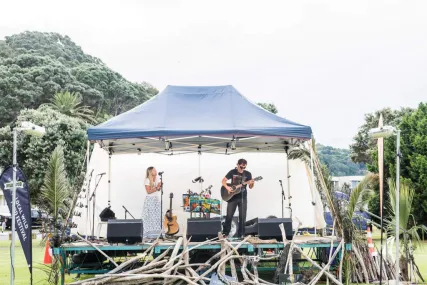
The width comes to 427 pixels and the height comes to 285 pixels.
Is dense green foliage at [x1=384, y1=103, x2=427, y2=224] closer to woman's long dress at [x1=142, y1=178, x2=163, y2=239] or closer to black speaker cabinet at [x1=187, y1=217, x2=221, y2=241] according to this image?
woman's long dress at [x1=142, y1=178, x2=163, y2=239]

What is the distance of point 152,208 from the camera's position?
1102 centimetres

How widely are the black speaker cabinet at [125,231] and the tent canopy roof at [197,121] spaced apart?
1.42m

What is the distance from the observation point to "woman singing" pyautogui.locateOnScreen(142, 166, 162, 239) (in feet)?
35.8

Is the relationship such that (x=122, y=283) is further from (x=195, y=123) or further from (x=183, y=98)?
(x=183, y=98)

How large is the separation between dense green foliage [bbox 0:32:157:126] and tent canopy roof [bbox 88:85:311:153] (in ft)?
80.7

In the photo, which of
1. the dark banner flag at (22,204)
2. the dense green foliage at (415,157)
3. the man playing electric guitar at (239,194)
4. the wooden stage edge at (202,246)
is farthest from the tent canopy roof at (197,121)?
the dense green foliage at (415,157)

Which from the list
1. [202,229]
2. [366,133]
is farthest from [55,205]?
[366,133]

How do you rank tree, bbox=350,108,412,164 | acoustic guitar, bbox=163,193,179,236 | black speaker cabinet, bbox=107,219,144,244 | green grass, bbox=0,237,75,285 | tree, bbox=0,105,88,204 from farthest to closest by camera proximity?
tree, bbox=350,108,412,164 → tree, bbox=0,105,88,204 → acoustic guitar, bbox=163,193,179,236 → green grass, bbox=0,237,75,285 → black speaker cabinet, bbox=107,219,144,244

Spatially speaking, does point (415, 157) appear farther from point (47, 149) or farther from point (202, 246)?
point (202, 246)

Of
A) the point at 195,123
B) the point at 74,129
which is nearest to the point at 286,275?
the point at 195,123

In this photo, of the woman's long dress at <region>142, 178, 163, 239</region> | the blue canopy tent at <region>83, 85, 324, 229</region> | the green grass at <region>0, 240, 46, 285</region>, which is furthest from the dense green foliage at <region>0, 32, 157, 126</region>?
the woman's long dress at <region>142, 178, 163, 239</region>

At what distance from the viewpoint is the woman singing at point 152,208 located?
429 inches

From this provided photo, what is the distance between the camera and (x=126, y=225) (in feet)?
27.9

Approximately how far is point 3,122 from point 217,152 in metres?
24.0
